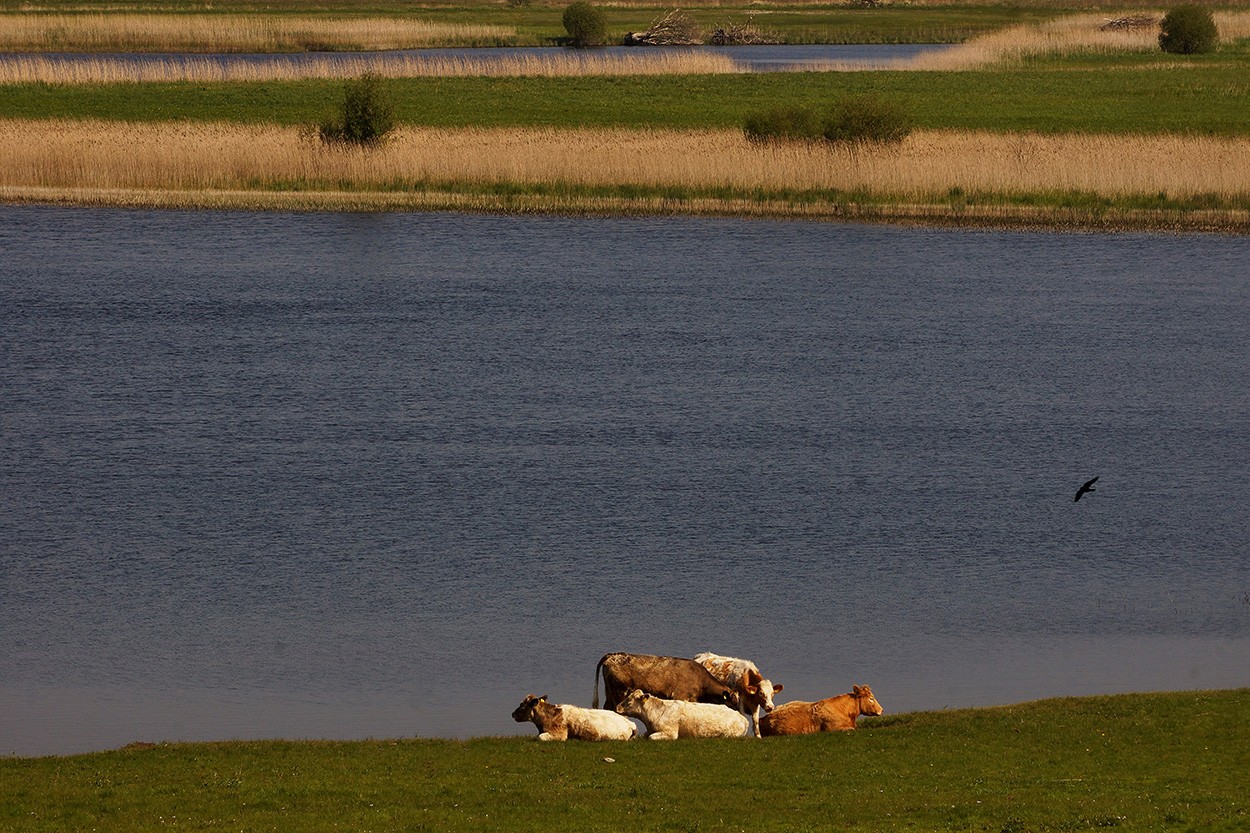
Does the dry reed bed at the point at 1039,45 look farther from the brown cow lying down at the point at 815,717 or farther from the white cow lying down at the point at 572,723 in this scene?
the white cow lying down at the point at 572,723

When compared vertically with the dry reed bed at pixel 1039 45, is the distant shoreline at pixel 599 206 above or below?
below

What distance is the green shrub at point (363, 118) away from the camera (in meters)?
65.9

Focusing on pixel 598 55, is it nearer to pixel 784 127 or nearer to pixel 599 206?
pixel 784 127

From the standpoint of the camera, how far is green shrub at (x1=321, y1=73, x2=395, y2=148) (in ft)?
216

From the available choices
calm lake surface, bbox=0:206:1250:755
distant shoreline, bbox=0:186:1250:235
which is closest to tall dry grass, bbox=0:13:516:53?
distant shoreline, bbox=0:186:1250:235

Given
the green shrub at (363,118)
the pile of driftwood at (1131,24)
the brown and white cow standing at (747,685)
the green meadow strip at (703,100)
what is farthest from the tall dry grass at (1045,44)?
the brown and white cow standing at (747,685)

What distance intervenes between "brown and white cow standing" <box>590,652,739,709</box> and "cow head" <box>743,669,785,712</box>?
0.70 ft

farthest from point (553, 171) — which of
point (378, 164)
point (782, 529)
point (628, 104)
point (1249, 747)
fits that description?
point (1249, 747)

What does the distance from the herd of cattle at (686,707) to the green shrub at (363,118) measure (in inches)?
1950

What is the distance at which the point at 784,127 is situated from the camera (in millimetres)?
68188

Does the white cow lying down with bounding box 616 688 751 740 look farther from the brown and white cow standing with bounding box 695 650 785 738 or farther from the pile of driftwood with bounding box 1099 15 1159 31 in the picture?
the pile of driftwood with bounding box 1099 15 1159 31

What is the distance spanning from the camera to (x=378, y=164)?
65.8 meters

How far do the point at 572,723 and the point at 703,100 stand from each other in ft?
233

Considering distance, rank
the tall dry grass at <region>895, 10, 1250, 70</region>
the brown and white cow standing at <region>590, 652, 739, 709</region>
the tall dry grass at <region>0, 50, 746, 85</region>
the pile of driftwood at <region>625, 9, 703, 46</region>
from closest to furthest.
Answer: the brown and white cow standing at <region>590, 652, 739, 709</region> < the tall dry grass at <region>0, 50, 746, 85</region> < the tall dry grass at <region>895, 10, 1250, 70</region> < the pile of driftwood at <region>625, 9, 703, 46</region>
